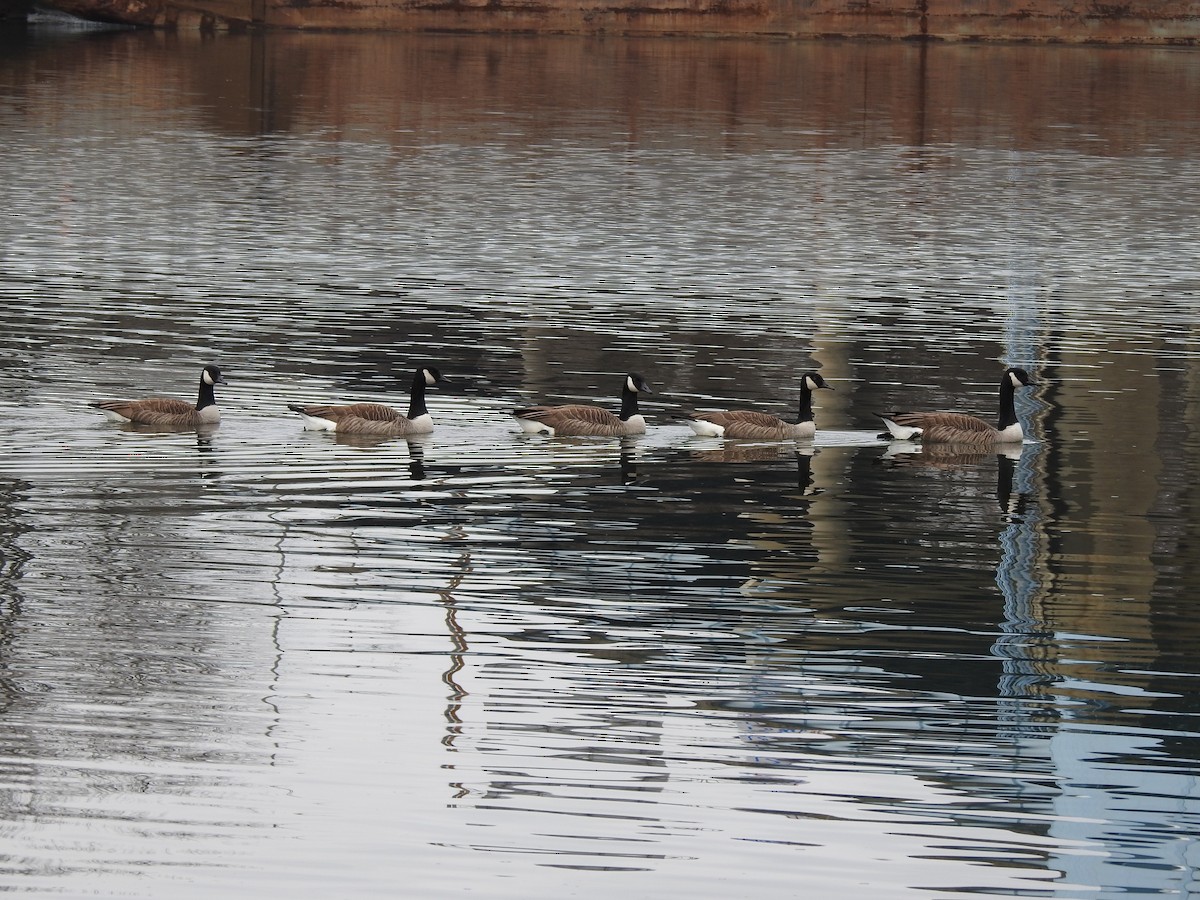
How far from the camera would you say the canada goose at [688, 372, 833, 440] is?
22.7 metres

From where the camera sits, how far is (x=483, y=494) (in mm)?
19797

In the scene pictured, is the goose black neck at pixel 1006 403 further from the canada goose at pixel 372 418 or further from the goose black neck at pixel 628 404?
the canada goose at pixel 372 418

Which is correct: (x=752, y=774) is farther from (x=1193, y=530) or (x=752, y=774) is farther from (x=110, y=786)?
(x=1193, y=530)

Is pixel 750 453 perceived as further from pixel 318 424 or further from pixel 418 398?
pixel 318 424

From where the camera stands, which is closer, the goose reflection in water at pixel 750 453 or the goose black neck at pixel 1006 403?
the goose reflection in water at pixel 750 453

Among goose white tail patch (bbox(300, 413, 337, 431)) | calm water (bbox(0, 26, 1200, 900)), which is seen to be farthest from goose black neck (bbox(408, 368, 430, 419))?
goose white tail patch (bbox(300, 413, 337, 431))

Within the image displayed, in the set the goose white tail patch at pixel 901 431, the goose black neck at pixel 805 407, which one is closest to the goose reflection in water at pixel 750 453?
the goose black neck at pixel 805 407

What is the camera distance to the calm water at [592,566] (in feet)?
36.4

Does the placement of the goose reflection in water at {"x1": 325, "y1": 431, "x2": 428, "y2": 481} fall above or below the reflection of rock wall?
below

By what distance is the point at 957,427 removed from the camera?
75.7 ft

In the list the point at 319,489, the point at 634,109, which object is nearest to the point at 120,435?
the point at 319,489

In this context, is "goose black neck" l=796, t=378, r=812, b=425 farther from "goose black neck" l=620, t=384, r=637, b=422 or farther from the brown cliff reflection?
the brown cliff reflection

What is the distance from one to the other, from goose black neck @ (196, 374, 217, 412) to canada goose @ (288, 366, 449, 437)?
826 mm

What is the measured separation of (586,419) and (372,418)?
2.18 metres
